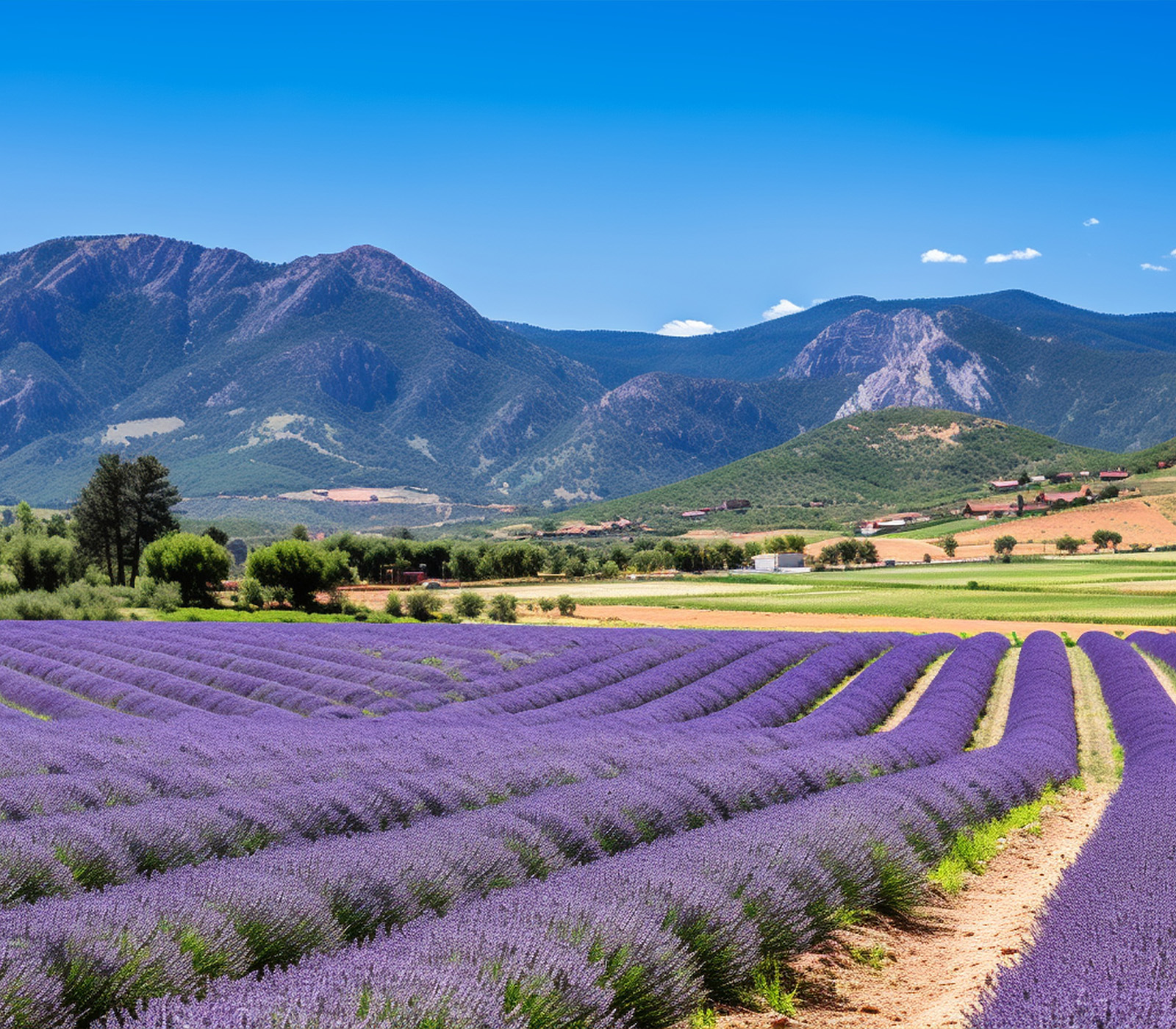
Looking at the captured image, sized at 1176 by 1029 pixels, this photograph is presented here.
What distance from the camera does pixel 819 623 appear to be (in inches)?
1914

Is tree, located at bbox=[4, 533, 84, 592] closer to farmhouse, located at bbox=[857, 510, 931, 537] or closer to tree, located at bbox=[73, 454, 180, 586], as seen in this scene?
tree, located at bbox=[73, 454, 180, 586]

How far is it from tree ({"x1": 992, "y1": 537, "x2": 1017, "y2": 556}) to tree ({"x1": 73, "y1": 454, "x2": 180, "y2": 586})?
73957 millimetres

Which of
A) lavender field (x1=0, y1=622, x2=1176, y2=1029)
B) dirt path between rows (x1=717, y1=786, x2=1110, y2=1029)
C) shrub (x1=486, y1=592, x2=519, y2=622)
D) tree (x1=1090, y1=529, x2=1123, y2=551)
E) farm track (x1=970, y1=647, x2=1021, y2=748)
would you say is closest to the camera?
lavender field (x1=0, y1=622, x2=1176, y2=1029)

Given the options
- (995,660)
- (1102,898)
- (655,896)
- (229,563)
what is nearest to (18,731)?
(655,896)

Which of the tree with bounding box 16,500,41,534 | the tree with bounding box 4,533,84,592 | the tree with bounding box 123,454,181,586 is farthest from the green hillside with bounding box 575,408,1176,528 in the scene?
the tree with bounding box 4,533,84,592

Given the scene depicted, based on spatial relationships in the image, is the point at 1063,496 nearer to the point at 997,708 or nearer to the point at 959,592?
the point at 959,592

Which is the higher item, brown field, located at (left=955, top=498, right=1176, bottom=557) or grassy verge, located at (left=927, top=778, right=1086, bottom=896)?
grassy verge, located at (left=927, top=778, right=1086, bottom=896)

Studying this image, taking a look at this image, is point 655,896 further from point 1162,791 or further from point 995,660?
point 995,660

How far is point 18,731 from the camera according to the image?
1359cm

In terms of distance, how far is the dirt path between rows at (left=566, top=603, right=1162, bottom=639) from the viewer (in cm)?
4356

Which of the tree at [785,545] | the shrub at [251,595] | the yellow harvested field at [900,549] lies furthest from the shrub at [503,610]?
the yellow harvested field at [900,549]

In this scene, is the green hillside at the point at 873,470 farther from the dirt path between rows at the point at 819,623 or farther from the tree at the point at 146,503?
the tree at the point at 146,503

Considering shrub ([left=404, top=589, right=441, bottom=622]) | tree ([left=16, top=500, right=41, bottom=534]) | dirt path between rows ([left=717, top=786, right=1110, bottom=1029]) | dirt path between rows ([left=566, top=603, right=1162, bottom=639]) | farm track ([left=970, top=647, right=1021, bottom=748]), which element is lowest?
dirt path between rows ([left=566, top=603, right=1162, bottom=639])

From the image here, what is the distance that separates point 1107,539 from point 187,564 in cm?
8176
